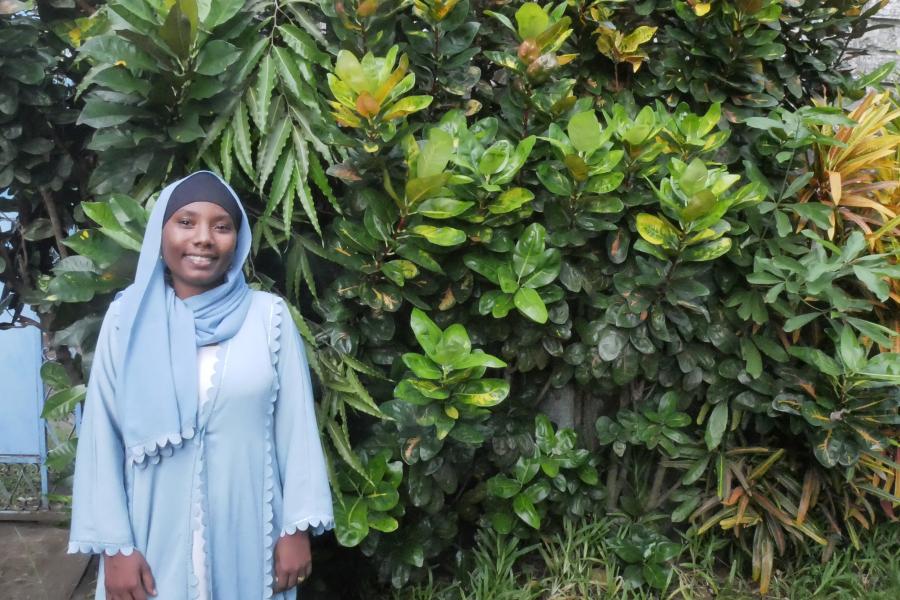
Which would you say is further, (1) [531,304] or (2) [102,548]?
(1) [531,304]

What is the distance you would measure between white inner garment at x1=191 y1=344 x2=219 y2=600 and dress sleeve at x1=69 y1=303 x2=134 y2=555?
15 centimetres

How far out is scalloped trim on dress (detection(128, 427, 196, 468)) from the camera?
68.5 inches

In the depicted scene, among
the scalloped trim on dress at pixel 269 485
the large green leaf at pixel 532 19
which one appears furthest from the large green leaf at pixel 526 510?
the large green leaf at pixel 532 19

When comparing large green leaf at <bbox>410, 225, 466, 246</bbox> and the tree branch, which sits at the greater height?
large green leaf at <bbox>410, 225, 466, 246</bbox>

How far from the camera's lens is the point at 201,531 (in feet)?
5.92

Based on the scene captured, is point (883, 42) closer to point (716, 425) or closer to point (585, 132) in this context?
point (716, 425)

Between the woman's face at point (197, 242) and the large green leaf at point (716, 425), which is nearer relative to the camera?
the woman's face at point (197, 242)

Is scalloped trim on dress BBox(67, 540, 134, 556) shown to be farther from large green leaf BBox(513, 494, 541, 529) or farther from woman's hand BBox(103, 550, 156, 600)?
large green leaf BBox(513, 494, 541, 529)

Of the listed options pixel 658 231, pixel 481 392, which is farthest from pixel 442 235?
pixel 658 231

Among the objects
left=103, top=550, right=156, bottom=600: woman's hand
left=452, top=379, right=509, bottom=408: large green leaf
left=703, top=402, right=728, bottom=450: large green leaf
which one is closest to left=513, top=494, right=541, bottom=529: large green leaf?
left=452, top=379, right=509, bottom=408: large green leaf

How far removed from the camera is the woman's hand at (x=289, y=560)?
1909 mm

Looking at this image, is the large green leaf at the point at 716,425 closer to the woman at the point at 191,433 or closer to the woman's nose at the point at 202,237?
the woman at the point at 191,433

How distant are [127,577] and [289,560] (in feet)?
1.28

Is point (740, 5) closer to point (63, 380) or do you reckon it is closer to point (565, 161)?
point (565, 161)
